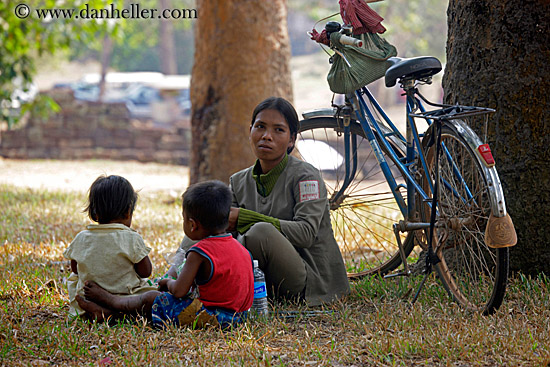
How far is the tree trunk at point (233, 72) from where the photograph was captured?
7.44 metres

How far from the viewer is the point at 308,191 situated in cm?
337

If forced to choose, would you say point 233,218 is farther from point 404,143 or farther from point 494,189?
point 494,189

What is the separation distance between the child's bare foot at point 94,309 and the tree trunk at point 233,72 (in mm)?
4479

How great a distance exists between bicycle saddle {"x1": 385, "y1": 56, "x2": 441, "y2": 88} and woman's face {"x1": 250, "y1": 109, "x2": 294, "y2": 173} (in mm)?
588

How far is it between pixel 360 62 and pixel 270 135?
70cm

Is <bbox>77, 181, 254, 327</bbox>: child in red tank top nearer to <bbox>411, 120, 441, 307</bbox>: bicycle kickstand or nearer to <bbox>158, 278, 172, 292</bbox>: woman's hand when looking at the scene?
<bbox>158, 278, 172, 292</bbox>: woman's hand

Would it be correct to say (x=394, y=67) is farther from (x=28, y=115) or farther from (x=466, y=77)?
(x=28, y=115)

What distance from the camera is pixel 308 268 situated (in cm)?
344

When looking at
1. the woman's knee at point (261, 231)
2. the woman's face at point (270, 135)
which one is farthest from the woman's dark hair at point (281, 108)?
the woman's knee at point (261, 231)

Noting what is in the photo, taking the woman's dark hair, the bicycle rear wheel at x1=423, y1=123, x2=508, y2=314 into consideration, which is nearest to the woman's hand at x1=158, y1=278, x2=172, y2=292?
the woman's dark hair

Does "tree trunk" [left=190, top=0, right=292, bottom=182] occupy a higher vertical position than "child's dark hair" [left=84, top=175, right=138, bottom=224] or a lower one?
higher

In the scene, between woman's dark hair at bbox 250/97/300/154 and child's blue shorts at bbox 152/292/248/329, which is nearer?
child's blue shorts at bbox 152/292/248/329

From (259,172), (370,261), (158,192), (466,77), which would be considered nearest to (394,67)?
(466,77)

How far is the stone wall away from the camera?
49.5 ft
